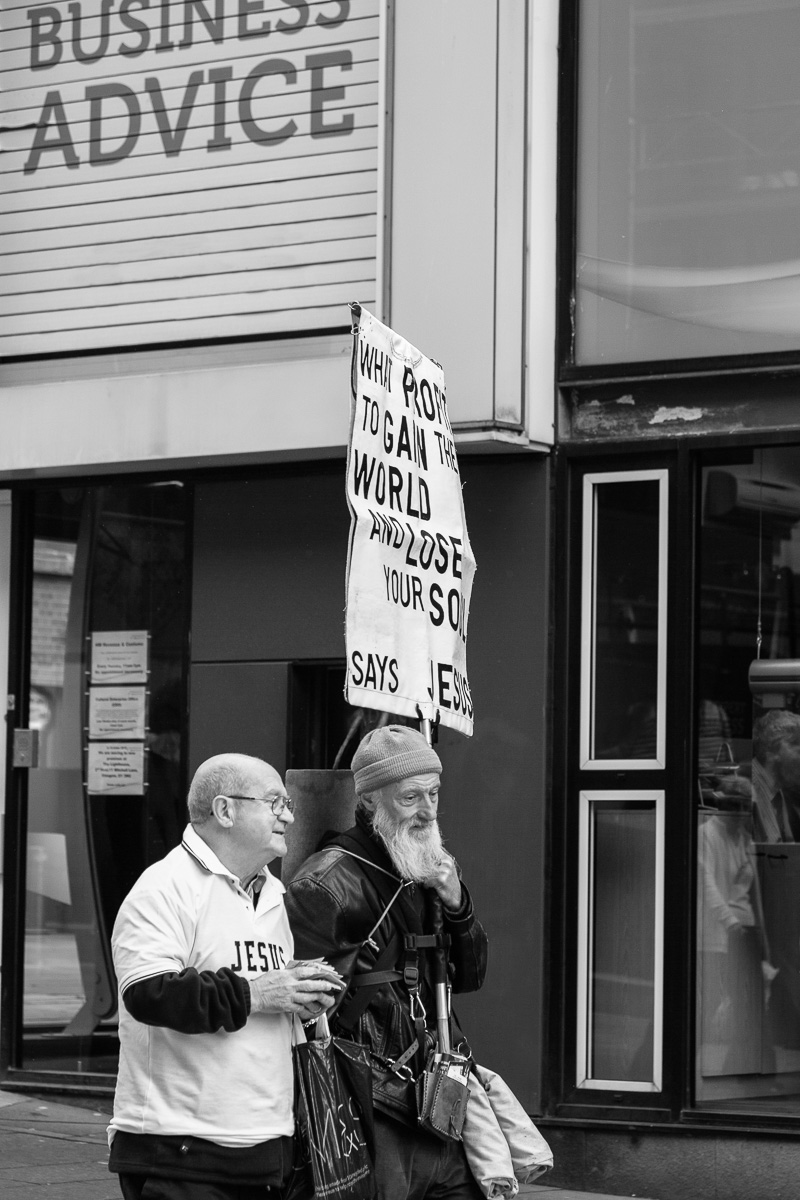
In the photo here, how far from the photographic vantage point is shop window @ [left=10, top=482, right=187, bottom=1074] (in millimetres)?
9789

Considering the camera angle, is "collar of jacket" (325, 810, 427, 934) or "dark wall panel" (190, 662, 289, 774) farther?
"dark wall panel" (190, 662, 289, 774)

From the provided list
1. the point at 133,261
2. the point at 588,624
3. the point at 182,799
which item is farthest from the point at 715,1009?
the point at 133,261

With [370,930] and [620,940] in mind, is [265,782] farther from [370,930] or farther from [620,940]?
[620,940]

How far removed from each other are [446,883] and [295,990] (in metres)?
0.95

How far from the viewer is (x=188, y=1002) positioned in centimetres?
441

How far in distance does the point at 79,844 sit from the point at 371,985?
16.7 feet

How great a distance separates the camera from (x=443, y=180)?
880 centimetres

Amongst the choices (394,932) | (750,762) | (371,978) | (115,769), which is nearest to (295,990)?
(371,978)

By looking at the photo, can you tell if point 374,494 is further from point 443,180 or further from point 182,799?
point 182,799

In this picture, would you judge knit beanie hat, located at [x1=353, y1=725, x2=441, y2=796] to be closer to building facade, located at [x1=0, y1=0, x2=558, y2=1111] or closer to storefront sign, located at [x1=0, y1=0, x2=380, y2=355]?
building facade, located at [x1=0, y1=0, x2=558, y2=1111]

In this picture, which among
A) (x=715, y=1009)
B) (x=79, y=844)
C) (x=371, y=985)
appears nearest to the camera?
(x=371, y=985)

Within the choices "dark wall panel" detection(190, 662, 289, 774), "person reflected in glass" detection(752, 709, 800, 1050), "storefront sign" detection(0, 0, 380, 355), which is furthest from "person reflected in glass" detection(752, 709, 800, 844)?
"storefront sign" detection(0, 0, 380, 355)

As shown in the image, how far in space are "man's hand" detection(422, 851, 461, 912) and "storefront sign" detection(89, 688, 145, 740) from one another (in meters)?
4.62

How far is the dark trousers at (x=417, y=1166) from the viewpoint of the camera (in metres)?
5.11
